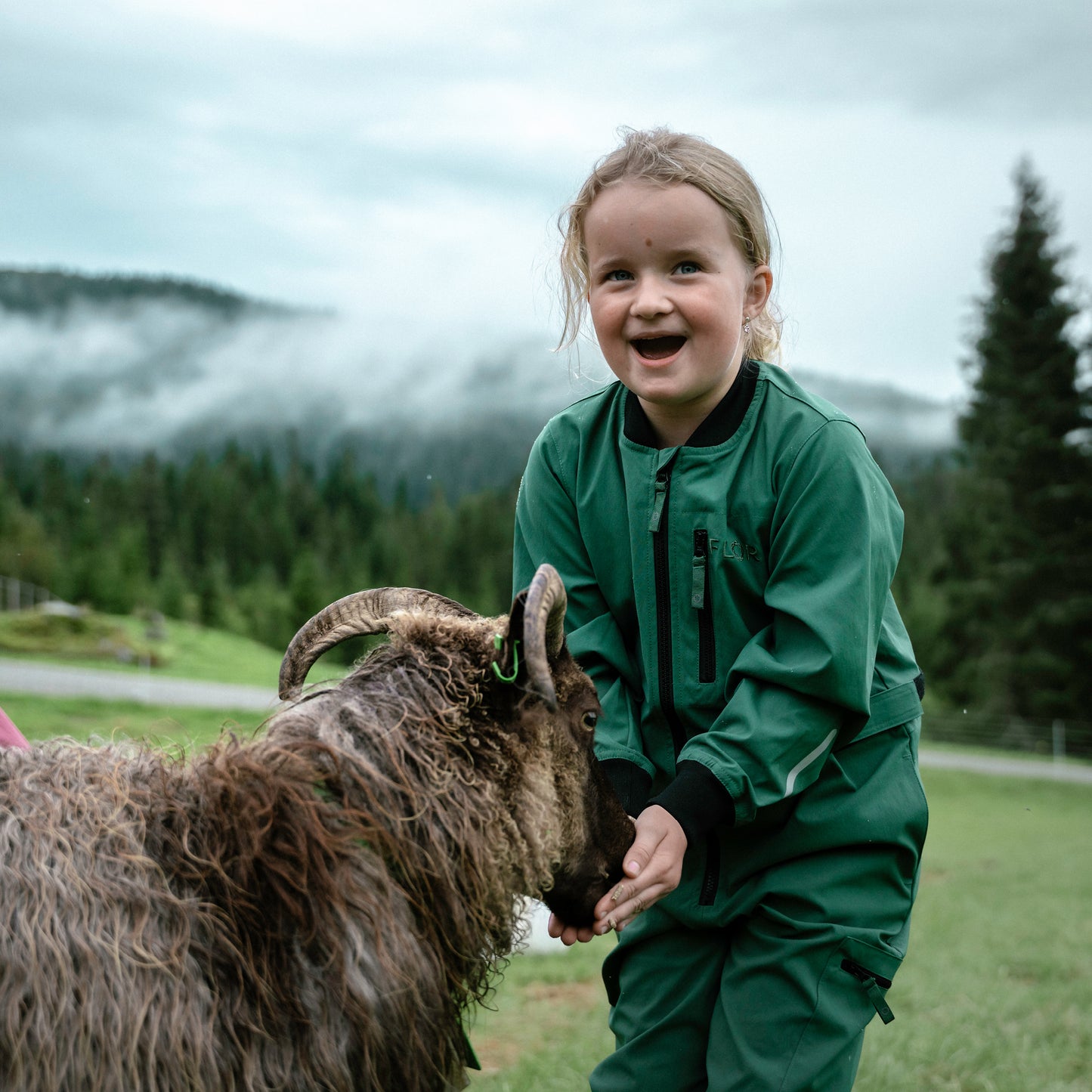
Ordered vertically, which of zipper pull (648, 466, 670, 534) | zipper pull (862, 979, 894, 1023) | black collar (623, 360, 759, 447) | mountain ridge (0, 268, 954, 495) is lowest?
zipper pull (862, 979, 894, 1023)

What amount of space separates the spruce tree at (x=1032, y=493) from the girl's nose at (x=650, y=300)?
35420 mm

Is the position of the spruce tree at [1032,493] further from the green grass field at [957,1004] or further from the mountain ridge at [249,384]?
the mountain ridge at [249,384]

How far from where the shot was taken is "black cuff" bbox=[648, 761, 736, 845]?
2992 mm

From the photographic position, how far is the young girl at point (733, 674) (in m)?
3.05

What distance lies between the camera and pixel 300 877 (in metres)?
2.65

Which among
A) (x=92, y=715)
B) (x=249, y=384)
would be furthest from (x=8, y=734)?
(x=249, y=384)

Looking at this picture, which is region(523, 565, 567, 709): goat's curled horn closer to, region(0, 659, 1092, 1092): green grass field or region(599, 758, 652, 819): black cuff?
region(599, 758, 652, 819): black cuff

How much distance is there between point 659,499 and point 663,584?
0.82 feet

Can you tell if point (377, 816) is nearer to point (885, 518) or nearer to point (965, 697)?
point (885, 518)

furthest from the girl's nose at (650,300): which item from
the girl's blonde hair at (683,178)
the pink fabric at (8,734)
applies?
the pink fabric at (8,734)

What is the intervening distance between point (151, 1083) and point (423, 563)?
186 ft

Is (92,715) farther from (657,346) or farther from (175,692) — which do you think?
(657,346)

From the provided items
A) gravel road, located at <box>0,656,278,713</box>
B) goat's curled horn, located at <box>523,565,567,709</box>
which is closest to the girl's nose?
goat's curled horn, located at <box>523,565,567,709</box>

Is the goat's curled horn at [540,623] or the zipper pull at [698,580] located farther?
the zipper pull at [698,580]
